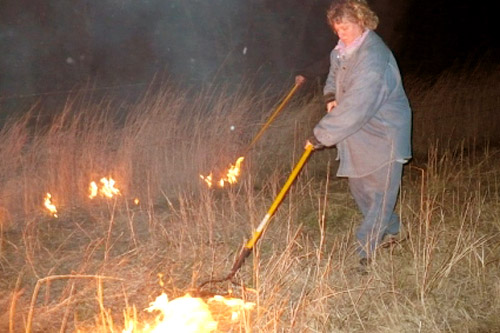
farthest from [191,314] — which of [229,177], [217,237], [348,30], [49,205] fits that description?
[229,177]

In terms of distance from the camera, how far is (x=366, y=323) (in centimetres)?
340

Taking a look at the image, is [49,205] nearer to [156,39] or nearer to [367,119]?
[367,119]

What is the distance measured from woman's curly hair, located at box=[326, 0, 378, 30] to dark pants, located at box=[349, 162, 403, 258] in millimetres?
892

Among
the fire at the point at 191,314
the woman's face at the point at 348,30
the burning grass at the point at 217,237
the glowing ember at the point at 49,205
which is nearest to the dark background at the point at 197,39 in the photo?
the burning grass at the point at 217,237

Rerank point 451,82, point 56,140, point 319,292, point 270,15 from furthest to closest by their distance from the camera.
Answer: point 270,15 < point 451,82 < point 56,140 < point 319,292

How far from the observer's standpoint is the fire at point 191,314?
3.15 meters

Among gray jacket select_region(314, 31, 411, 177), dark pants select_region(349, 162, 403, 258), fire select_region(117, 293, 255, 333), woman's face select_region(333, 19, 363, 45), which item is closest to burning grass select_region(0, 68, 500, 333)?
fire select_region(117, 293, 255, 333)

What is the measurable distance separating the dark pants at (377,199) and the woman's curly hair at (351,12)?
89cm

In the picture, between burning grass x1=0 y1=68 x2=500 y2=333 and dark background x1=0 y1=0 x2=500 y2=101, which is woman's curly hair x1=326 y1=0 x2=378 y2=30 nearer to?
burning grass x1=0 y1=68 x2=500 y2=333

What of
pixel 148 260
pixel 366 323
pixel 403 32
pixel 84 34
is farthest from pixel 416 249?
pixel 403 32

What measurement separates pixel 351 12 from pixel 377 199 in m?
1.18

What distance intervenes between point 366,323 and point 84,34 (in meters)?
12.8

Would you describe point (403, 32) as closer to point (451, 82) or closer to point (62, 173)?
point (451, 82)

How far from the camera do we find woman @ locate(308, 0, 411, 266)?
12.0 ft
